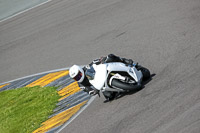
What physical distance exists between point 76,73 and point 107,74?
0.79 meters

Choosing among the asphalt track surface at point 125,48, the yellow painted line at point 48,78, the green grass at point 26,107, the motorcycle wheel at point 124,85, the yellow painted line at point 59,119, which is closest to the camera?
the asphalt track surface at point 125,48

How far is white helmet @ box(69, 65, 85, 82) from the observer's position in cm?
1009

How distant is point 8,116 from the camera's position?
13.5m

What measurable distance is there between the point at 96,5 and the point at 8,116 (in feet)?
25.5

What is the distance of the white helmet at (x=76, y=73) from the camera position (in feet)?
33.1

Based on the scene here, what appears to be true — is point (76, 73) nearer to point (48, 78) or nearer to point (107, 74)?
point (107, 74)

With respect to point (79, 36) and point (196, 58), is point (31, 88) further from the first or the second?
point (196, 58)

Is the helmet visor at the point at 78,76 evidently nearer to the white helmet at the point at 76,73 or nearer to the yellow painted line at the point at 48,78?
the white helmet at the point at 76,73

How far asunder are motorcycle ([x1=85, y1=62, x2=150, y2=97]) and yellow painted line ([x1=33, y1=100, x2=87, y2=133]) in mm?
1382

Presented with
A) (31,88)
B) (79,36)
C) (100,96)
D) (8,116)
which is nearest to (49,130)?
(100,96)

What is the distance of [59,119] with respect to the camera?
37.7 ft

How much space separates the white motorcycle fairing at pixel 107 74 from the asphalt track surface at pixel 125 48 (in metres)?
0.41

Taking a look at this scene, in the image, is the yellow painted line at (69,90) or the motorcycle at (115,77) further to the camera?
the yellow painted line at (69,90)

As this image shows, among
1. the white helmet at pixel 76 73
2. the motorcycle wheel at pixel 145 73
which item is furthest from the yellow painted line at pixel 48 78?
the motorcycle wheel at pixel 145 73
